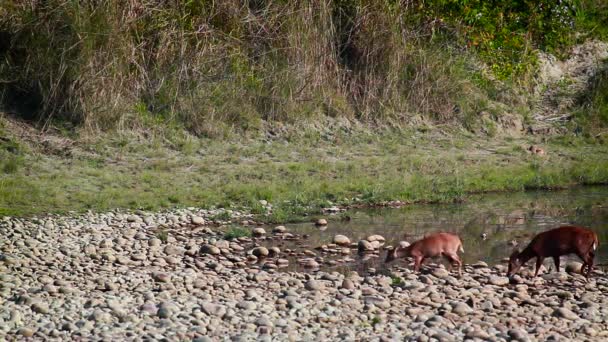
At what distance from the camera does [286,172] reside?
1439cm

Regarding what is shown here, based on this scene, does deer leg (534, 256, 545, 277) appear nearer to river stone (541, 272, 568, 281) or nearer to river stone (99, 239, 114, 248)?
river stone (541, 272, 568, 281)

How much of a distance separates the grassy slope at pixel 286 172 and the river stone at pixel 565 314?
475 cm

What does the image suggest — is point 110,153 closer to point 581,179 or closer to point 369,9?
point 369,9

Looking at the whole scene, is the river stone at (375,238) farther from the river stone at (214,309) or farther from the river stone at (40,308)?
the river stone at (40,308)

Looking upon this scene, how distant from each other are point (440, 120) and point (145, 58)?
5186 millimetres

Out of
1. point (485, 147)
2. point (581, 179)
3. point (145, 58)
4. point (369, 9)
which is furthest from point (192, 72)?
point (581, 179)

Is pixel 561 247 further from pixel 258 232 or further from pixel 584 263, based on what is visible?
pixel 258 232

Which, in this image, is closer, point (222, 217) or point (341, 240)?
point (341, 240)

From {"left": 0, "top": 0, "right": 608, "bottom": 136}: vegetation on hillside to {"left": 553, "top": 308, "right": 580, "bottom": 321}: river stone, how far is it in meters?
8.43

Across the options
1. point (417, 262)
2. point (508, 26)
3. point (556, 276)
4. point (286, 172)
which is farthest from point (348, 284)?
point (508, 26)

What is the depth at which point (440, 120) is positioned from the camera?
1747 centimetres

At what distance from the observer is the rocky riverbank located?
24.8ft

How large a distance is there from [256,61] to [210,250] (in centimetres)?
695

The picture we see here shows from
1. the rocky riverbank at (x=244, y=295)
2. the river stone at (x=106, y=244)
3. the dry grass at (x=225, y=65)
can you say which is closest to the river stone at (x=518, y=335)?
the rocky riverbank at (x=244, y=295)
